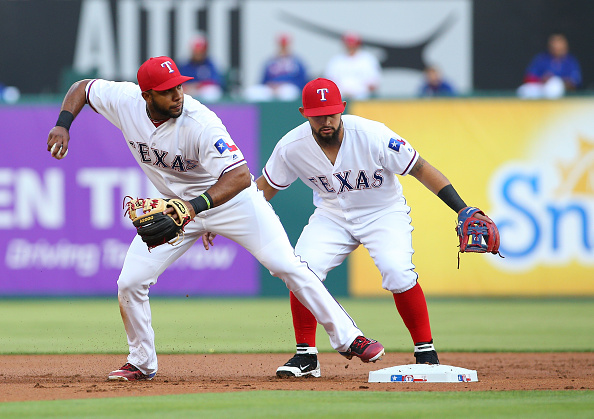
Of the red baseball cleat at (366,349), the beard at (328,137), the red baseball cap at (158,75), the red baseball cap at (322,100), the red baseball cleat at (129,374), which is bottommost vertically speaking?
the red baseball cleat at (129,374)

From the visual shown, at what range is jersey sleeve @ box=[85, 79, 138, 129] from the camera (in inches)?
227

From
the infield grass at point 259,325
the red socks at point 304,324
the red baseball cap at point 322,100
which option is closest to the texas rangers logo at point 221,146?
the red baseball cap at point 322,100

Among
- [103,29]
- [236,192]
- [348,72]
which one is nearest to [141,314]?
[236,192]

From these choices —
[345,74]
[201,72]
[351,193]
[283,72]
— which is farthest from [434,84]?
[351,193]

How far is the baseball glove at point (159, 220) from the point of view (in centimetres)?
516

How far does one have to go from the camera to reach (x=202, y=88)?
12.6m

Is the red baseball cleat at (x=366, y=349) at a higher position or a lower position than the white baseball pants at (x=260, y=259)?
lower

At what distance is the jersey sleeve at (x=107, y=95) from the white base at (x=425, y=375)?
7.39ft

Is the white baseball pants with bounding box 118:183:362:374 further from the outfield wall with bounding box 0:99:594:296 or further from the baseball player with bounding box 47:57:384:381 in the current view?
the outfield wall with bounding box 0:99:594:296

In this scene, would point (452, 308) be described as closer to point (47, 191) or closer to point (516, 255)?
point (516, 255)

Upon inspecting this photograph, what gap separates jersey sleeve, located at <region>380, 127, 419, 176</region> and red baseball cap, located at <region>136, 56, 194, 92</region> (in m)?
1.38

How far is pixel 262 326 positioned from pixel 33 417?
4786 mm

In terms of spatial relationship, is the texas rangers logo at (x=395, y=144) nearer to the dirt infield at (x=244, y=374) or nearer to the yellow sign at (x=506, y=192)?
the dirt infield at (x=244, y=374)

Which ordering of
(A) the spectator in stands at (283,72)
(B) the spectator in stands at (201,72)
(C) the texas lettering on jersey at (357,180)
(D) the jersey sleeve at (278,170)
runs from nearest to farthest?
(C) the texas lettering on jersey at (357,180)
(D) the jersey sleeve at (278,170)
(B) the spectator in stands at (201,72)
(A) the spectator in stands at (283,72)
